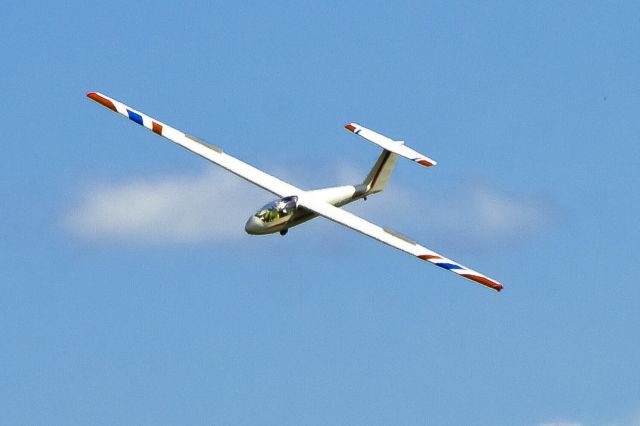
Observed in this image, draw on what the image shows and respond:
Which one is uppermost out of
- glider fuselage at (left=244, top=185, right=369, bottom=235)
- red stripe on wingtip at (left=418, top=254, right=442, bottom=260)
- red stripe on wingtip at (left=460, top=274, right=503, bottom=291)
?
glider fuselage at (left=244, top=185, right=369, bottom=235)

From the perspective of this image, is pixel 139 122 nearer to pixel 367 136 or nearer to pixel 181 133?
pixel 181 133

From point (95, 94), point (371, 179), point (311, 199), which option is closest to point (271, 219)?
point (311, 199)

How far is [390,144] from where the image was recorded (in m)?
86.6

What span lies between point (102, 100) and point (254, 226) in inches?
549

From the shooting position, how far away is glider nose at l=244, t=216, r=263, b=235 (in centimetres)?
7844

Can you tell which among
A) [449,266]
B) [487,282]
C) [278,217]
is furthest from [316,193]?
[487,282]

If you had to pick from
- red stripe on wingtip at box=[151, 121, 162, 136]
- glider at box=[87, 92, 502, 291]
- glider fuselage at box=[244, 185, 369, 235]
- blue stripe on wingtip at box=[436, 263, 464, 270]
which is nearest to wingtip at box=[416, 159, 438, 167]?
glider at box=[87, 92, 502, 291]

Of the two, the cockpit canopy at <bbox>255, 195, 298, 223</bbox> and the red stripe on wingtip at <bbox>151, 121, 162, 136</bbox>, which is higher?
the red stripe on wingtip at <bbox>151, 121, 162, 136</bbox>

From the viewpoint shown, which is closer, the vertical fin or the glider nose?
the glider nose

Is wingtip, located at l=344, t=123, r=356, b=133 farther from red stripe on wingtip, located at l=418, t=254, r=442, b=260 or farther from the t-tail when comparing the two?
red stripe on wingtip, located at l=418, t=254, r=442, b=260

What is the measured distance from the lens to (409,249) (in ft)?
250

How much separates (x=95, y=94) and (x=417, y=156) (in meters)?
18.6

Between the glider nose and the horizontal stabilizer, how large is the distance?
10.9 m

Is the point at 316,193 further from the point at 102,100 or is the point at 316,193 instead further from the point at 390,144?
the point at 102,100
